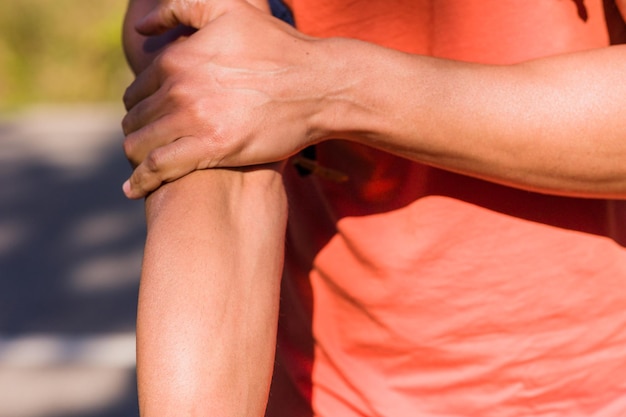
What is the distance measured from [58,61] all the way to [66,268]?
9.18ft

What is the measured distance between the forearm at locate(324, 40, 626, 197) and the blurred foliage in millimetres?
5353

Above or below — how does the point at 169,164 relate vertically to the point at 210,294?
above

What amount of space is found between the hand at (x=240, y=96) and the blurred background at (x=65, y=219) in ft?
6.84

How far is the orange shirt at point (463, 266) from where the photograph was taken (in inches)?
45.8

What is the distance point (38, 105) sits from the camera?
242 inches

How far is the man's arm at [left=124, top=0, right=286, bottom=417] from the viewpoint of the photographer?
1021 millimetres

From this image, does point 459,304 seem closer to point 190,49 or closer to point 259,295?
point 259,295

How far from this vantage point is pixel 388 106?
1068 millimetres

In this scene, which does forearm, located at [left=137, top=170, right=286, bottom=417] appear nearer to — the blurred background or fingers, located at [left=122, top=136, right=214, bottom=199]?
fingers, located at [left=122, top=136, right=214, bottom=199]

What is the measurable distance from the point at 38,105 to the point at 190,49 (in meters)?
5.32

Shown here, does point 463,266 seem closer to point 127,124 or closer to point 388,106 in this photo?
point 388,106

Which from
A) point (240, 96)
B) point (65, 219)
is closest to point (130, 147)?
point (240, 96)

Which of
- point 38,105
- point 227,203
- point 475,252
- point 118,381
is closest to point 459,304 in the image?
point 475,252

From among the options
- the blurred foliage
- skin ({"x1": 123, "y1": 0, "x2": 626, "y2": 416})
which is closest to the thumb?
skin ({"x1": 123, "y1": 0, "x2": 626, "y2": 416})
